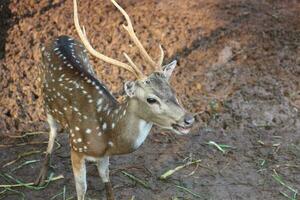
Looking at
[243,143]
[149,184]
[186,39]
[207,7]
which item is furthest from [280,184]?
[207,7]

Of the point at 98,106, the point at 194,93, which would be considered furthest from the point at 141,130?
the point at 194,93

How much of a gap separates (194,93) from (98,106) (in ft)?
6.69

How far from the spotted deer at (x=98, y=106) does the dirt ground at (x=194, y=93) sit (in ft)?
1.79

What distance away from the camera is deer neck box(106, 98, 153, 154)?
175 inches

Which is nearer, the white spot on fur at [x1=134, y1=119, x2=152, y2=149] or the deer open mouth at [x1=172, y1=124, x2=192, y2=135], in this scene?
the deer open mouth at [x1=172, y1=124, x2=192, y2=135]

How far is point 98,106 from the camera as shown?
479 centimetres

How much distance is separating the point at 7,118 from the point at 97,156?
1.95m

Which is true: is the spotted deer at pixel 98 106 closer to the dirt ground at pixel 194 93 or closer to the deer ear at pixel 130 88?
the deer ear at pixel 130 88

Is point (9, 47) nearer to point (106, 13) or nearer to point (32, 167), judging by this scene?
point (106, 13)

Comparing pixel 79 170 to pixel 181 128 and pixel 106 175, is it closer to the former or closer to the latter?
pixel 106 175

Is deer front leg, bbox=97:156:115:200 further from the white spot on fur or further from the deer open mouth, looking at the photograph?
the deer open mouth

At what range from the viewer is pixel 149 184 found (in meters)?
5.48

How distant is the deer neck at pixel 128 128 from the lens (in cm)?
444

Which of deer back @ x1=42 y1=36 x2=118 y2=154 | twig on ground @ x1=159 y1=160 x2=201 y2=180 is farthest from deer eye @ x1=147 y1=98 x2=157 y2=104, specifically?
twig on ground @ x1=159 y1=160 x2=201 y2=180
